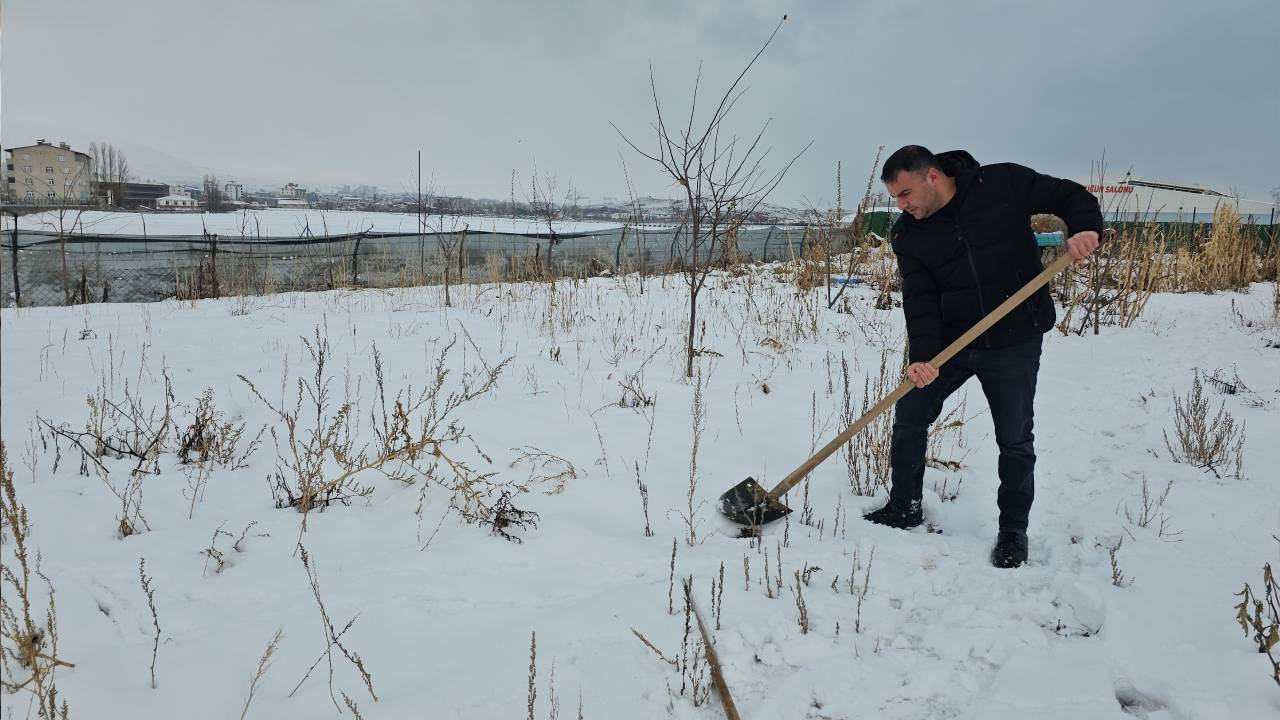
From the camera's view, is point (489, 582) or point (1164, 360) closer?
point (489, 582)

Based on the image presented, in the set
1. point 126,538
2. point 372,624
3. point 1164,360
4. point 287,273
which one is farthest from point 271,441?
point 287,273

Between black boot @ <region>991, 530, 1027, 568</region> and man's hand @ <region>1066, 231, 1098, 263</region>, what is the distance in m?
1.18

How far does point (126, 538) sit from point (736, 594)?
98.0 inches

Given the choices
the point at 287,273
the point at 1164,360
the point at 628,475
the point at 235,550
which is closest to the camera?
the point at 235,550

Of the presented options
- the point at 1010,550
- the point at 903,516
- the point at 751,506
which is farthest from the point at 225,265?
the point at 1010,550

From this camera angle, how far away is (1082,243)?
2.60 m

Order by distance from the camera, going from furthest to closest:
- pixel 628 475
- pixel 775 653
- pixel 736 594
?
pixel 628 475
pixel 736 594
pixel 775 653

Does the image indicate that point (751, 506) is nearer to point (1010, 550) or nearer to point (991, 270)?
point (1010, 550)

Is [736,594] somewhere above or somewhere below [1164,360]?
below

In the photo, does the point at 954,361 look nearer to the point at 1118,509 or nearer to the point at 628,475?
the point at 1118,509

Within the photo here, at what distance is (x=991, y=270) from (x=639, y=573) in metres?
1.92

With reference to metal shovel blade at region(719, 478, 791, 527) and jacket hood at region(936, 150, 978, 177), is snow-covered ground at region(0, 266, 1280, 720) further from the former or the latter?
jacket hood at region(936, 150, 978, 177)

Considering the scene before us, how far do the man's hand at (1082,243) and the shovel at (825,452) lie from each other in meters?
0.04

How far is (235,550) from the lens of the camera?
8.99ft
